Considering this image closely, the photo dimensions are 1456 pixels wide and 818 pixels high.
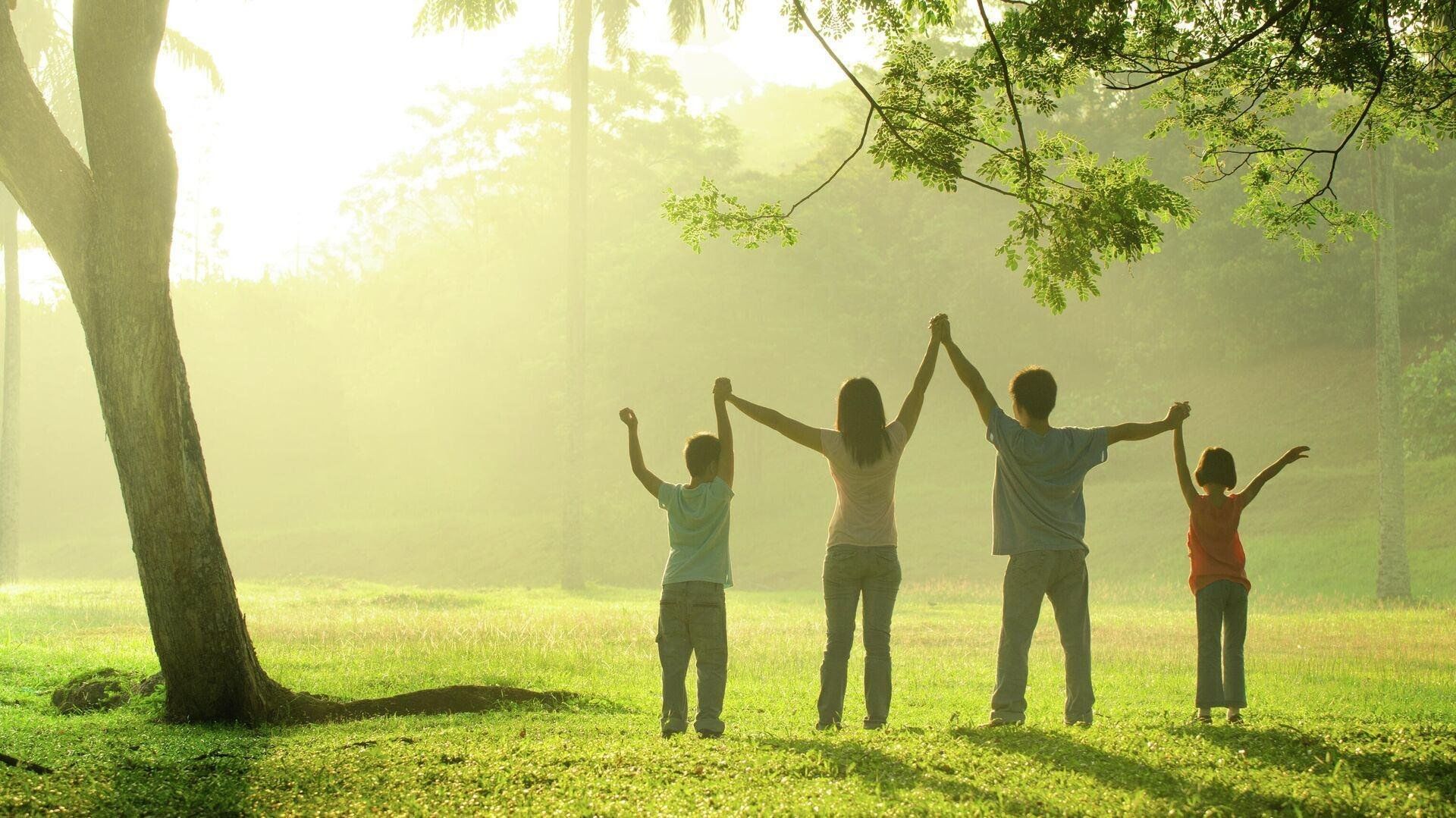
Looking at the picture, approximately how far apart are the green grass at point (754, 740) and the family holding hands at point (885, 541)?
0.39m

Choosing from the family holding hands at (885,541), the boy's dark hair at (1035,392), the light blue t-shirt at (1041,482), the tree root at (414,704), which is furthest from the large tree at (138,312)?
the boy's dark hair at (1035,392)

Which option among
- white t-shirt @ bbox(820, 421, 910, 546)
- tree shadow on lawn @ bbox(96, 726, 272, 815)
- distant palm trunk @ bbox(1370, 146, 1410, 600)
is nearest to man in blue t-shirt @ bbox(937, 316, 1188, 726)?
white t-shirt @ bbox(820, 421, 910, 546)

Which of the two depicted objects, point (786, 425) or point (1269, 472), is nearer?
point (786, 425)

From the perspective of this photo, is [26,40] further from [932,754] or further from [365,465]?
[932,754]

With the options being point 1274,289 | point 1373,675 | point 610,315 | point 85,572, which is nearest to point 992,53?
point 1373,675

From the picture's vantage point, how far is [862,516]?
6.62m

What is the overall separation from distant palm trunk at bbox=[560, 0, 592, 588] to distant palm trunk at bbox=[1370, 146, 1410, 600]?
1619 cm

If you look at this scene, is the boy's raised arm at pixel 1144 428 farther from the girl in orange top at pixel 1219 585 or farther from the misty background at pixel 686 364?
the misty background at pixel 686 364

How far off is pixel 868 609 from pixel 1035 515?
41.9 inches

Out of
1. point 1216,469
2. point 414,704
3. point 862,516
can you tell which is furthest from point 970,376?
point 414,704

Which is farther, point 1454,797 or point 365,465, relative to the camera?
point 365,465

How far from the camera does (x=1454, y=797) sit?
5098 millimetres

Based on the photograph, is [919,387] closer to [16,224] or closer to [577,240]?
[577,240]

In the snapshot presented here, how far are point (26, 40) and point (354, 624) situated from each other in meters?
21.9
